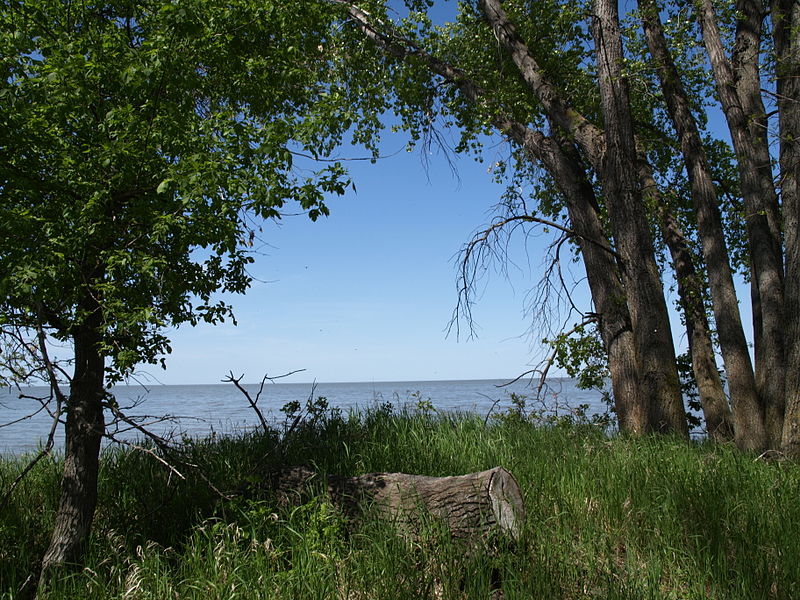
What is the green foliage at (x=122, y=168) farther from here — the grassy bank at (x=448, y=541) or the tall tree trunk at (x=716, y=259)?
the tall tree trunk at (x=716, y=259)

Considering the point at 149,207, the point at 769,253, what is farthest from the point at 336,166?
the point at 769,253

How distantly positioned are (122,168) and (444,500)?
11.8 feet

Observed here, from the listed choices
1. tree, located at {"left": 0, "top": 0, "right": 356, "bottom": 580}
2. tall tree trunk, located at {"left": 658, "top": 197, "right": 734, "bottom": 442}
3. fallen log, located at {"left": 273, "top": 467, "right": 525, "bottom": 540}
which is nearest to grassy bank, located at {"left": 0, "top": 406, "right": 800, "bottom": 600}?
fallen log, located at {"left": 273, "top": 467, "right": 525, "bottom": 540}

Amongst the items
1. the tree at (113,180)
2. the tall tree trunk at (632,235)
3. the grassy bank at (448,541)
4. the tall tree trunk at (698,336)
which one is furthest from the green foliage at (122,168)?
the tall tree trunk at (698,336)

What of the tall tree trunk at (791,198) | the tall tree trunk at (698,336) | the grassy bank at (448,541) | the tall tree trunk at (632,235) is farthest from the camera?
the tall tree trunk at (698,336)

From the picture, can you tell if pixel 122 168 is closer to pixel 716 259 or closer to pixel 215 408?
pixel 716 259

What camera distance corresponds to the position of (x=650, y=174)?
1018 cm

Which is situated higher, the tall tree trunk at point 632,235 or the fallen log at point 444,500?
the tall tree trunk at point 632,235

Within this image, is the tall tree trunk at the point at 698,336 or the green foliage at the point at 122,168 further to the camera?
the tall tree trunk at the point at 698,336

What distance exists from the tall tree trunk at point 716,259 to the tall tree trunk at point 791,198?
29.1 inches

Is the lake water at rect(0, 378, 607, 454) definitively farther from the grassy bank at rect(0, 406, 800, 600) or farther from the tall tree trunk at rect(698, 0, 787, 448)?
the tall tree trunk at rect(698, 0, 787, 448)

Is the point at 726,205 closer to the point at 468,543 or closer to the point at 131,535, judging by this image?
the point at 468,543

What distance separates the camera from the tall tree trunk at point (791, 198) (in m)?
7.11

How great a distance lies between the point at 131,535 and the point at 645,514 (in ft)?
15.1
